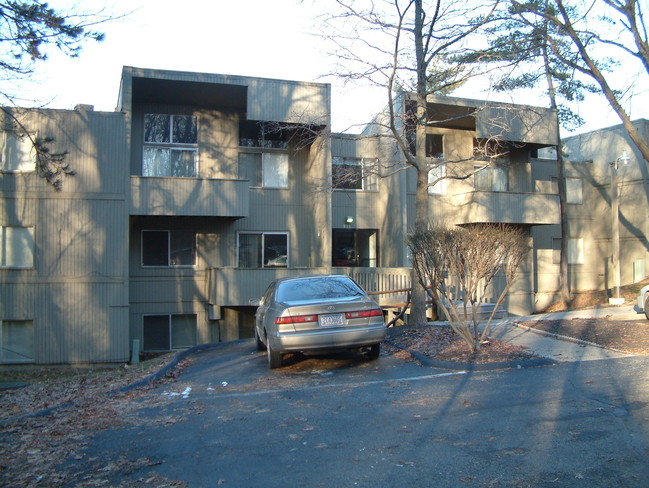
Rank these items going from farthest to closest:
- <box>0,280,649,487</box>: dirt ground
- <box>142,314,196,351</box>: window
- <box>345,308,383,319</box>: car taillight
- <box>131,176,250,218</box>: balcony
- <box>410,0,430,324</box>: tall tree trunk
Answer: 1. <box>142,314,196,351</box>: window
2. <box>131,176,250,218</box>: balcony
3. <box>410,0,430,324</box>: tall tree trunk
4. <box>345,308,383,319</box>: car taillight
5. <box>0,280,649,487</box>: dirt ground

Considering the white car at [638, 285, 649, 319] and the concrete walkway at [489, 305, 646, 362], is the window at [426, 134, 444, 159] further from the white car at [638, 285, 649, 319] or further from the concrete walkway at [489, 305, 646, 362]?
the white car at [638, 285, 649, 319]

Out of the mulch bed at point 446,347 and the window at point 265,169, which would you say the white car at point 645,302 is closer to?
the mulch bed at point 446,347

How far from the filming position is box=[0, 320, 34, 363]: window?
699 inches

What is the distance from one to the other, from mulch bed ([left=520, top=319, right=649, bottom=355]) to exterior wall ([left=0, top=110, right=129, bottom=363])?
11944mm

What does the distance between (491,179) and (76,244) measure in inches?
614

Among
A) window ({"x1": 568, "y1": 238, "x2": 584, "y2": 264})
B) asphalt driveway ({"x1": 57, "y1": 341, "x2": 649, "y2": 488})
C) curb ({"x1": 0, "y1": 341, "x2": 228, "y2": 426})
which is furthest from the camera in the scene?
window ({"x1": 568, "y1": 238, "x2": 584, "y2": 264})

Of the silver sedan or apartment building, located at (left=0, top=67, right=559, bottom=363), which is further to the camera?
apartment building, located at (left=0, top=67, right=559, bottom=363)

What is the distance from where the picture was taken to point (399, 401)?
7.15m

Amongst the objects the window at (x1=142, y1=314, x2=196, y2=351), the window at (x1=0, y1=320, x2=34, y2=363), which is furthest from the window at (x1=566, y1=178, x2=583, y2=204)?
the window at (x1=0, y1=320, x2=34, y2=363)

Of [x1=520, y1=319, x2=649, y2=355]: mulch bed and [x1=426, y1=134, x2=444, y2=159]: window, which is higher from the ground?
[x1=426, y1=134, x2=444, y2=159]: window

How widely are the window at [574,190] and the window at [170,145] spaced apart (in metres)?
17.5

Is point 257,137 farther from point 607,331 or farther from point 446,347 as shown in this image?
point 607,331

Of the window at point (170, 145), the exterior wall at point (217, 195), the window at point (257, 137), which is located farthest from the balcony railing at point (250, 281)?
the window at point (257, 137)

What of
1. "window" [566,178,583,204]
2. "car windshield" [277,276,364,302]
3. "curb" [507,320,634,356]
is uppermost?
"window" [566,178,583,204]
